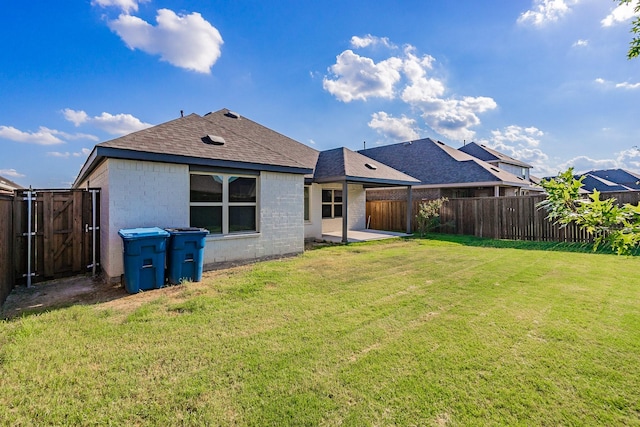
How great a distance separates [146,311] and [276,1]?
34.1 feet

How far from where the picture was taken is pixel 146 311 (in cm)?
457

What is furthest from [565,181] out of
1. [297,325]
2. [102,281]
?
[102,281]

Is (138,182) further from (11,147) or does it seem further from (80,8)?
(11,147)

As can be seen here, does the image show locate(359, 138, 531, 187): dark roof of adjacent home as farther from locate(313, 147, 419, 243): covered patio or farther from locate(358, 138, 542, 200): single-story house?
locate(313, 147, 419, 243): covered patio

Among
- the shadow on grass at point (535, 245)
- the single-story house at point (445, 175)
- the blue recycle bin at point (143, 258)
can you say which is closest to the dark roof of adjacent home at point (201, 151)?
the blue recycle bin at point (143, 258)

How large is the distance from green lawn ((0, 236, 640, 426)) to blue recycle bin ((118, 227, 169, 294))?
50cm

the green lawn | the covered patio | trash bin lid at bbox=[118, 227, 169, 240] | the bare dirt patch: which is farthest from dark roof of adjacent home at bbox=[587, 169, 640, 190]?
the bare dirt patch

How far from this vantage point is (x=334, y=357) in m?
3.20

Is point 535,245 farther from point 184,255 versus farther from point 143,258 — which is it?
point 143,258

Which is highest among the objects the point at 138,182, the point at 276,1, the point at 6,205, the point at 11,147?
the point at 276,1

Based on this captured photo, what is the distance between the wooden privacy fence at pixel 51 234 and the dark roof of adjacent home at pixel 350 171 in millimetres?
8020

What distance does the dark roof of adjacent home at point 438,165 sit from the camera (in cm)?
1850

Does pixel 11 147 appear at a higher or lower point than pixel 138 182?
higher

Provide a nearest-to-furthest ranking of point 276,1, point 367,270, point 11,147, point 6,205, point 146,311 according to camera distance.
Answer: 1. point 146,311
2. point 6,205
3. point 367,270
4. point 276,1
5. point 11,147
